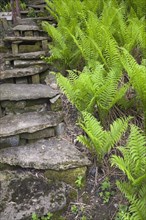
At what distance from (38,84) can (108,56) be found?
0.86 m

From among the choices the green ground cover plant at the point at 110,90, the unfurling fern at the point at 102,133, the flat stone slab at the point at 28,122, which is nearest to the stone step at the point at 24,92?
the flat stone slab at the point at 28,122

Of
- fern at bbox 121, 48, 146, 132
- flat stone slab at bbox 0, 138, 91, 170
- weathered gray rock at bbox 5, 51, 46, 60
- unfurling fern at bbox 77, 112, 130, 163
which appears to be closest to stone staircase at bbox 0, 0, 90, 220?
flat stone slab at bbox 0, 138, 91, 170

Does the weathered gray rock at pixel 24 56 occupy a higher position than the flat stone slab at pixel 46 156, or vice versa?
the weathered gray rock at pixel 24 56

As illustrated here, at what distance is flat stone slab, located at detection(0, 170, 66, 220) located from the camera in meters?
1.85

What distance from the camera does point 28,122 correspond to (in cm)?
240

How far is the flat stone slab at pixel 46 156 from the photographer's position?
216cm

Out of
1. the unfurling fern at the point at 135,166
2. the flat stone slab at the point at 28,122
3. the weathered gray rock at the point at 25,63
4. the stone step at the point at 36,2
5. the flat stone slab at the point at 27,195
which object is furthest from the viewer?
the stone step at the point at 36,2

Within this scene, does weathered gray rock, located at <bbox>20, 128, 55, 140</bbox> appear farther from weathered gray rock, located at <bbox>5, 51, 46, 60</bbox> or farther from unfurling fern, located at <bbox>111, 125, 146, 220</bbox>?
weathered gray rock, located at <bbox>5, 51, 46, 60</bbox>

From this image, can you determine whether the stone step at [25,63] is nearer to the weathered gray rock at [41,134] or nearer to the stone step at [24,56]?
the stone step at [24,56]

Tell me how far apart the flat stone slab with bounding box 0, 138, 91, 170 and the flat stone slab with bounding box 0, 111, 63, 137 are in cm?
15

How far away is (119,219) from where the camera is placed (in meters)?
1.80

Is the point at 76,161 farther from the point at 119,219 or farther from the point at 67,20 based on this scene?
the point at 67,20

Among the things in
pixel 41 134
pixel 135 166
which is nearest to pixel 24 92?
pixel 41 134

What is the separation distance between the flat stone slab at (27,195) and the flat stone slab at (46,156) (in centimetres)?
10
